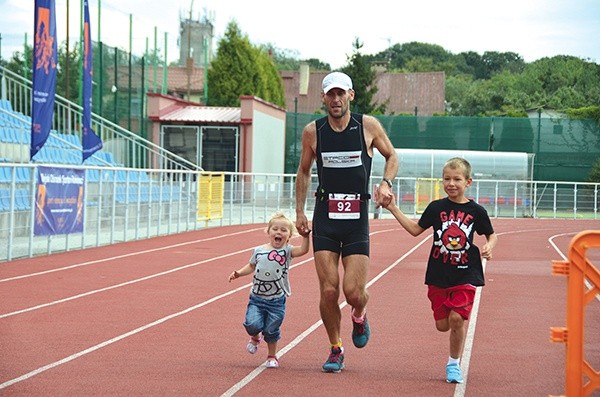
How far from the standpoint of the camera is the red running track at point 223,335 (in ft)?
26.3

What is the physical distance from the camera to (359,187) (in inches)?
334

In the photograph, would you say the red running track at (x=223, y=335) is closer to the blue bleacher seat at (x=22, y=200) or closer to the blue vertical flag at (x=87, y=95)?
the blue bleacher seat at (x=22, y=200)

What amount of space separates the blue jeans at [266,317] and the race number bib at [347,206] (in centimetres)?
86

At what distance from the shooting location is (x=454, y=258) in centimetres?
826

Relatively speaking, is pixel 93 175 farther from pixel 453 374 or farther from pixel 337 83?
pixel 453 374

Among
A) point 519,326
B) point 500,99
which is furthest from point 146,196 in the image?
point 500,99

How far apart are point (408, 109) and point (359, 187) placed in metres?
95.4

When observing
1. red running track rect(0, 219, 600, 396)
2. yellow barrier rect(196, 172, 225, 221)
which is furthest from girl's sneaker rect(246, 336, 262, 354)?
yellow barrier rect(196, 172, 225, 221)

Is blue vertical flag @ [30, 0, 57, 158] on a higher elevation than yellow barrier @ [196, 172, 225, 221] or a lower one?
higher

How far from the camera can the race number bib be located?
8469mm

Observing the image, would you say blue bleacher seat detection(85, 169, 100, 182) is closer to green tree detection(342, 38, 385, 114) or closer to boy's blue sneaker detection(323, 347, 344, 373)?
boy's blue sneaker detection(323, 347, 344, 373)

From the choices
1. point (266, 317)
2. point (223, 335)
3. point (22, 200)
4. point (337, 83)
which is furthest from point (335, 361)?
point (22, 200)

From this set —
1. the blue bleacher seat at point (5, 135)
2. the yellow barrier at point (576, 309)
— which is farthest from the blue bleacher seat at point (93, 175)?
the yellow barrier at point (576, 309)

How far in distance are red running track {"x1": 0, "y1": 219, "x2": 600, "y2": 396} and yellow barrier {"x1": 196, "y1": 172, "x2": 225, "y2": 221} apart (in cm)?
1071
